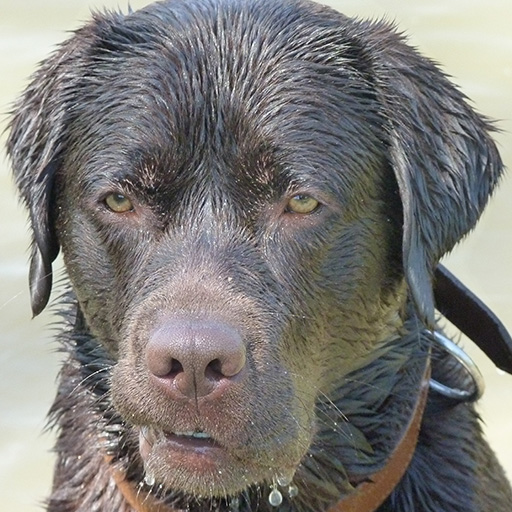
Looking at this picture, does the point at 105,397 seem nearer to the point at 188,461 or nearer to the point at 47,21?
the point at 188,461

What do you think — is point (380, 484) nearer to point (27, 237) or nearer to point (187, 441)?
point (187, 441)

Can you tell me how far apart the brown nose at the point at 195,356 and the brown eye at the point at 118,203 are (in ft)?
1.64

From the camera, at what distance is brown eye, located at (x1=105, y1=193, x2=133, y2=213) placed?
3.91m

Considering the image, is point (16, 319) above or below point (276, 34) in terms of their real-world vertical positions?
below

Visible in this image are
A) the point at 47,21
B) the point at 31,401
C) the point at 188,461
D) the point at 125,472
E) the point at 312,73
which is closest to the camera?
the point at 188,461

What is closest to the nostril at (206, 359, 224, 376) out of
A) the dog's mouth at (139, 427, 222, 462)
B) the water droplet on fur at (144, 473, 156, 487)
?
the dog's mouth at (139, 427, 222, 462)

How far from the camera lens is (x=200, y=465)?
368 centimetres

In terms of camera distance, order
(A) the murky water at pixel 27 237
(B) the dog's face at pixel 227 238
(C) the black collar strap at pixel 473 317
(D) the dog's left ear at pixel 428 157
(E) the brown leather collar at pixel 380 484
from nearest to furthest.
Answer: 1. (B) the dog's face at pixel 227 238
2. (D) the dog's left ear at pixel 428 157
3. (E) the brown leather collar at pixel 380 484
4. (C) the black collar strap at pixel 473 317
5. (A) the murky water at pixel 27 237

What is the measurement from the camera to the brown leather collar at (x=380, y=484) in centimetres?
415

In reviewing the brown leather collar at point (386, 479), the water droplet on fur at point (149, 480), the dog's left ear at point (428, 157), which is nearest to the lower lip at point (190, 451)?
the water droplet on fur at point (149, 480)

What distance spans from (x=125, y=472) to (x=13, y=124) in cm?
120

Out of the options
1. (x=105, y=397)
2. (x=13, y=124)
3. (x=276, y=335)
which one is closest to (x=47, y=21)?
(x=13, y=124)

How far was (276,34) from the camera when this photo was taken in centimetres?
402

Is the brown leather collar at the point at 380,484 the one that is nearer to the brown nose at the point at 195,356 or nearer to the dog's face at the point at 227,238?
the dog's face at the point at 227,238
